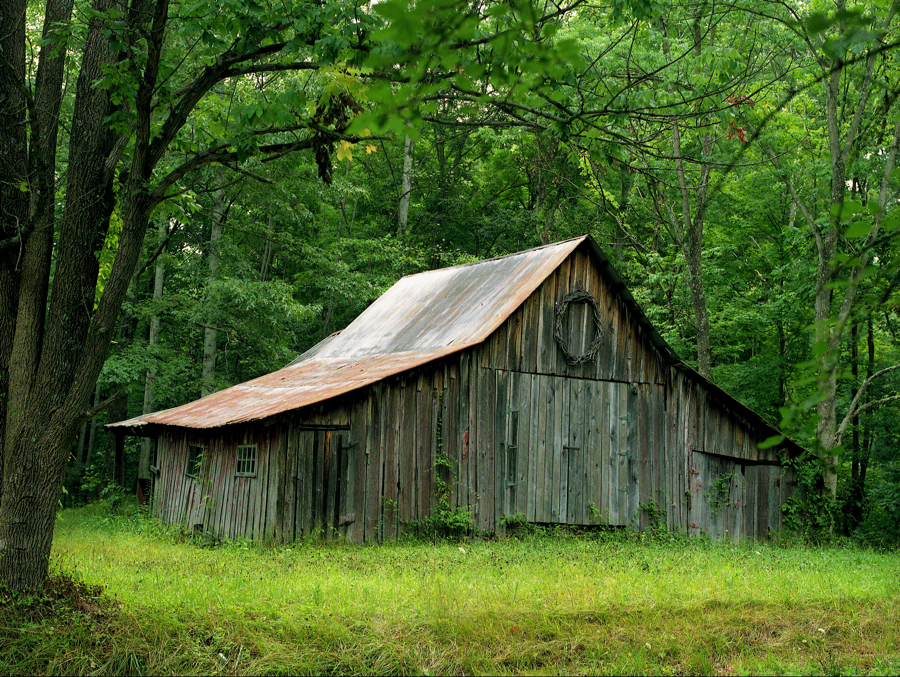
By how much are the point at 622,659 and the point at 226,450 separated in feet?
29.8

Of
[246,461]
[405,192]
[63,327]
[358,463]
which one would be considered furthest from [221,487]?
[405,192]

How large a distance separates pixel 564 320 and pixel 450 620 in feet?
28.3

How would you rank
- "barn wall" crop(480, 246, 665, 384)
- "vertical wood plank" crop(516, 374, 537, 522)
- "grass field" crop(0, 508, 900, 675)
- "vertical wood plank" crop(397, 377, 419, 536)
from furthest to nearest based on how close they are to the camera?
1. "barn wall" crop(480, 246, 665, 384)
2. "vertical wood plank" crop(516, 374, 537, 522)
3. "vertical wood plank" crop(397, 377, 419, 536)
4. "grass field" crop(0, 508, 900, 675)

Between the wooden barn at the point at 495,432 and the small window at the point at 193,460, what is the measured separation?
8 cm

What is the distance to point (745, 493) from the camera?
52.9ft

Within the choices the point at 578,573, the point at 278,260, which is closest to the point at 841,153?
the point at 578,573

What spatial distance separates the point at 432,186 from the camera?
31.9m

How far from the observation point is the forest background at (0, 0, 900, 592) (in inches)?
201

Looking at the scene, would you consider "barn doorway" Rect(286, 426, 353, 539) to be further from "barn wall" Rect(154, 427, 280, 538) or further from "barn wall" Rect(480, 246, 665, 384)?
"barn wall" Rect(480, 246, 665, 384)

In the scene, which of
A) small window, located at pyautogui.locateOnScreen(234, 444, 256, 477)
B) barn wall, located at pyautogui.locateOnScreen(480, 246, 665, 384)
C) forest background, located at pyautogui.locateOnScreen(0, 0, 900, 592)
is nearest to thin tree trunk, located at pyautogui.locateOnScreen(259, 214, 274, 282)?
forest background, located at pyautogui.locateOnScreen(0, 0, 900, 592)

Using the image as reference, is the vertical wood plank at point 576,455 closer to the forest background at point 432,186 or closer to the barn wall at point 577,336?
the barn wall at point 577,336

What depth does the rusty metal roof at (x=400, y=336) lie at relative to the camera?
44.3 ft

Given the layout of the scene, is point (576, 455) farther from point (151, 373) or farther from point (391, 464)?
point (151, 373)

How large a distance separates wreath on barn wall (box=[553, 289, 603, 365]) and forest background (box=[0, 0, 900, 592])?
2.97 m
